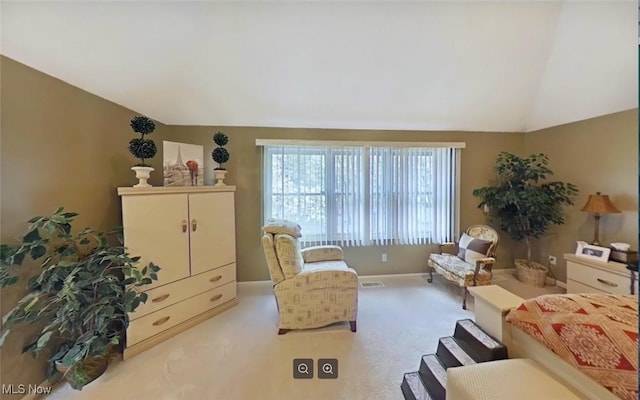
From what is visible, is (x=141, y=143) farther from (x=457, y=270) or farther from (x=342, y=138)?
(x=457, y=270)

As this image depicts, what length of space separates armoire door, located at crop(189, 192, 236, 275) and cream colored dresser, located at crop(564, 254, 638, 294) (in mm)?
3809

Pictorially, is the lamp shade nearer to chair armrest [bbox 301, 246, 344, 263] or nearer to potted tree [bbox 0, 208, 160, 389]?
chair armrest [bbox 301, 246, 344, 263]

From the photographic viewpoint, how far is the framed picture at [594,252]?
8.31 feet

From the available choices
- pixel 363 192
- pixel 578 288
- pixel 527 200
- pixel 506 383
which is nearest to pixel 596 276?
pixel 578 288

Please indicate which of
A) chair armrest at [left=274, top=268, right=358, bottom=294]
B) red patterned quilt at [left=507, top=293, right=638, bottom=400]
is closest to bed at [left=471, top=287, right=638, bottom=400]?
red patterned quilt at [left=507, top=293, right=638, bottom=400]

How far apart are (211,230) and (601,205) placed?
4.21m

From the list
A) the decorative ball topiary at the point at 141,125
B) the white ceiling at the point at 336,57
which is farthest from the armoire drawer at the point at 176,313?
the white ceiling at the point at 336,57

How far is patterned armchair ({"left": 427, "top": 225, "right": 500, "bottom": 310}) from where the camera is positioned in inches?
109

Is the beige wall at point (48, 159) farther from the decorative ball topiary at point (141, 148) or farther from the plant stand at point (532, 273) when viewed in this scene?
the plant stand at point (532, 273)

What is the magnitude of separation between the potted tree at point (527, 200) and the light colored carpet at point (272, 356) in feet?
4.27

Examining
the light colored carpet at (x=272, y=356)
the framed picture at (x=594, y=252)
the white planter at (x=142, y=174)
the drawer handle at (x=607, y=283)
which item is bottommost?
the light colored carpet at (x=272, y=356)

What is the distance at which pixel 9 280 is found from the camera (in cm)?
141

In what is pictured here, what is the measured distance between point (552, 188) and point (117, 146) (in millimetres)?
5084

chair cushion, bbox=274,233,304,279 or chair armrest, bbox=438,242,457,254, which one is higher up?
chair cushion, bbox=274,233,304,279
